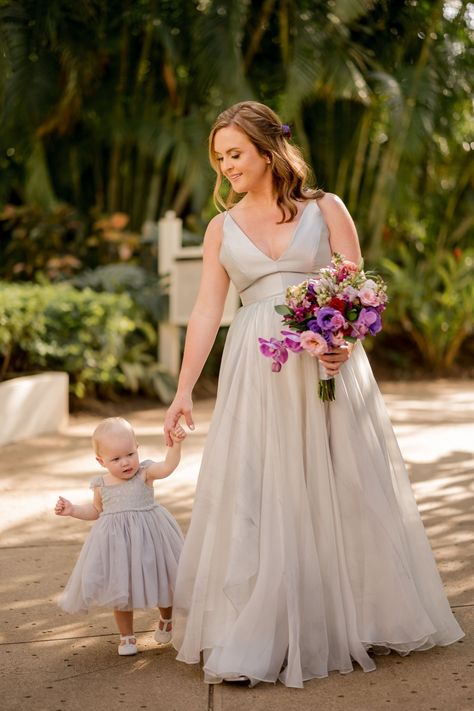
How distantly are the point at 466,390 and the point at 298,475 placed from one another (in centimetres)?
829

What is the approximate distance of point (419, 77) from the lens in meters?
12.3

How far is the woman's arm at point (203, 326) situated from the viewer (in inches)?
139

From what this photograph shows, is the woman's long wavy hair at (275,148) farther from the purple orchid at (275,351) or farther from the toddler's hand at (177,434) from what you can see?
the toddler's hand at (177,434)

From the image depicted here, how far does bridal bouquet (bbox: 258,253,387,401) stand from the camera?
3.28 meters

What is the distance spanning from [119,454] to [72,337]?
5610mm

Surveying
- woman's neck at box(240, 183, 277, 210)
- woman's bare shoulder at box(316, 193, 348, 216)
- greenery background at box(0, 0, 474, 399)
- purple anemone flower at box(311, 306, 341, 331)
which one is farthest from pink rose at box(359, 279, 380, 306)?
greenery background at box(0, 0, 474, 399)

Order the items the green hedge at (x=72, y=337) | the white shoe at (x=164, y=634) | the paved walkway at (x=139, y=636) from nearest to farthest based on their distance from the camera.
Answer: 1. the paved walkway at (x=139, y=636)
2. the white shoe at (x=164, y=634)
3. the green hedge at (x=72, y=337)

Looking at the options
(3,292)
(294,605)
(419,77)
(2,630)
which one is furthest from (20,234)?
(294,605)

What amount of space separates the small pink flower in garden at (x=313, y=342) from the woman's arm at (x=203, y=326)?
1.36 feet

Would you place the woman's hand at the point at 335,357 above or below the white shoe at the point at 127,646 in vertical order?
above

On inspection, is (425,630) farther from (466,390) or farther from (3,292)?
(466,390)

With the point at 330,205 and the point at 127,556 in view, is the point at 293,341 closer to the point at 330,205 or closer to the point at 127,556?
the point at 330,205

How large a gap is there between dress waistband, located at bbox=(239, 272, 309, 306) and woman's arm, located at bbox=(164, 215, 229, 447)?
111 millimetres

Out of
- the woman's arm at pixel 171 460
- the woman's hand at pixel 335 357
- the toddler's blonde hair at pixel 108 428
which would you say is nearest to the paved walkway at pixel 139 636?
the woman's arm at pixel 171 460
